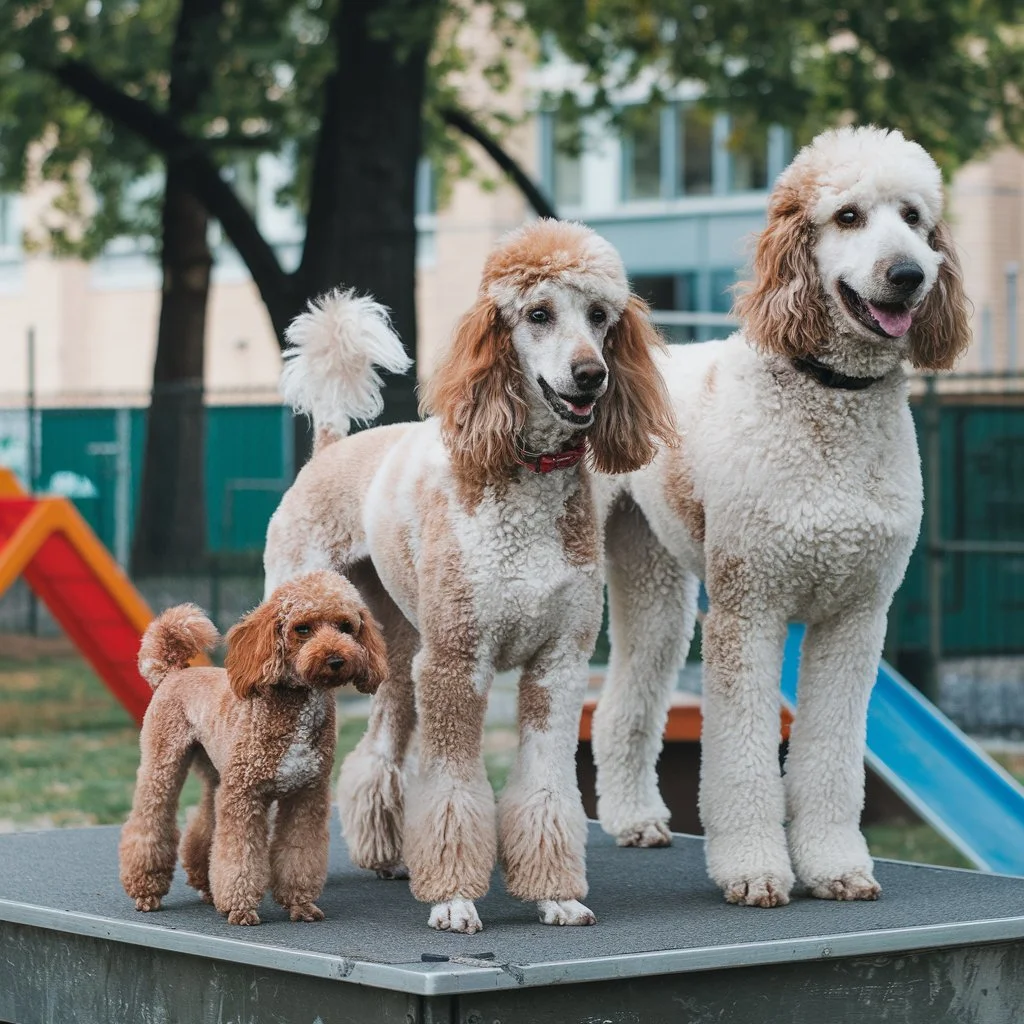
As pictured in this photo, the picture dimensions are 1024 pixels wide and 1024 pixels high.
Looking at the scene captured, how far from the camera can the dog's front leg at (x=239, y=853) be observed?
4062mm

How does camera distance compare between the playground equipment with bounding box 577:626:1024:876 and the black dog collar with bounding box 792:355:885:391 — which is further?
the playground equipment with bounding box 577:626:1024:876

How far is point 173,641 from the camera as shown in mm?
4504

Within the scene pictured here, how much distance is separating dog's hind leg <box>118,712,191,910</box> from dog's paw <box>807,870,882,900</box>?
1.57m

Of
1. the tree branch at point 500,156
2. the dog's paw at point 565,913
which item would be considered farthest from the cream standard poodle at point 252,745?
the tree branch at point 500,156

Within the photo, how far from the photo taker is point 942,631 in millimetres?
11312

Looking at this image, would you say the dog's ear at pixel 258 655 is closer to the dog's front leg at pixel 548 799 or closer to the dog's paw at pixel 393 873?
the dog's front leg at pixel 548 799

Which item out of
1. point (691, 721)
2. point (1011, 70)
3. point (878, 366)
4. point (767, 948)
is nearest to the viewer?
point (767, 948)

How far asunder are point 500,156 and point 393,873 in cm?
1249

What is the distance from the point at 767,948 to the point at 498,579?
98cm

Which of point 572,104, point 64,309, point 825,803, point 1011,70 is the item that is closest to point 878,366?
point 825,803

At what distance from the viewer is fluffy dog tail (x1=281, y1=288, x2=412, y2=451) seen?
498 cm

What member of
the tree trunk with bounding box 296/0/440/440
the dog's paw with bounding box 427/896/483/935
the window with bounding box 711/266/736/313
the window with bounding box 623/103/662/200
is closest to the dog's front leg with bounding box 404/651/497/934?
the dog's paw with bounding box 427/896/483/935

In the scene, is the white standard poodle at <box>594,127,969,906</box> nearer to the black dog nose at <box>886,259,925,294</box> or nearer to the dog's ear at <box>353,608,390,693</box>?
the black dog nose at <box>886,259,925,294</box>

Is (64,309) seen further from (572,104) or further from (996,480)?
(996,480)
